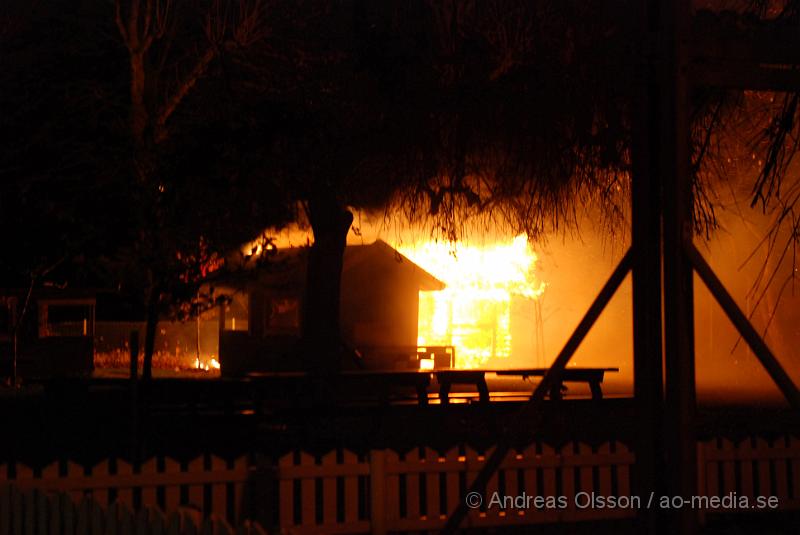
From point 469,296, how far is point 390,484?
22622 millimetres

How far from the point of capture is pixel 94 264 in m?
10.1

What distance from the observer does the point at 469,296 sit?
30.4m

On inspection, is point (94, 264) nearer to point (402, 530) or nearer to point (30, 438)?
point (402, 530)

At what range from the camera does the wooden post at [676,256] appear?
17.6ft

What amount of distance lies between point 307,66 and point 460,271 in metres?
16.3

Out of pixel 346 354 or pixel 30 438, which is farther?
pixel 346 354

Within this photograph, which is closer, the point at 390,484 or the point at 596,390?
the point at 390,484

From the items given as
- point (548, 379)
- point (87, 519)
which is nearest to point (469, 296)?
point (87, 519)

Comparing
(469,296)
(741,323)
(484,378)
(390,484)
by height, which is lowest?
(390,484)

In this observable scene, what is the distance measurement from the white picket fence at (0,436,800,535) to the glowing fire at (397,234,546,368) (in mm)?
20935

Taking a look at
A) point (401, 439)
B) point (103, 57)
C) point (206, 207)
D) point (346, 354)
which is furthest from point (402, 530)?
point (346, 354)

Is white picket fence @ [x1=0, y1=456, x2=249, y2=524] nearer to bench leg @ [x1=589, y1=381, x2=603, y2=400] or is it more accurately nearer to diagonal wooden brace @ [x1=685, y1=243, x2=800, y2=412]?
diagonal wooden brace @ [x1=685, y1=243, x2=800, y2=412]

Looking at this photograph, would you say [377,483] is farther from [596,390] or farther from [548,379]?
[596,390]

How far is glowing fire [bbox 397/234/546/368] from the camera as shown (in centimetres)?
2983
